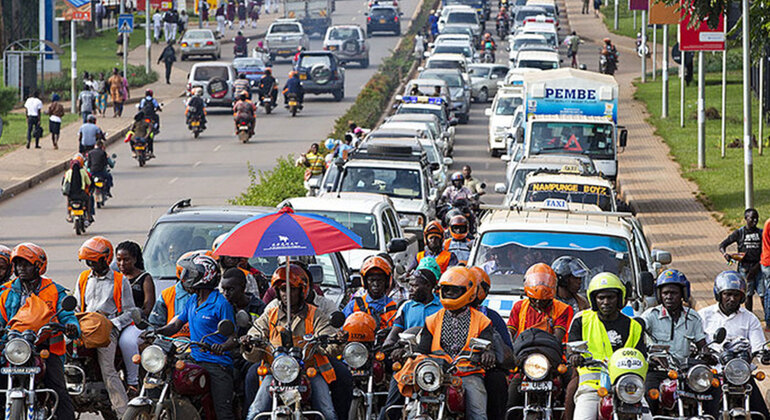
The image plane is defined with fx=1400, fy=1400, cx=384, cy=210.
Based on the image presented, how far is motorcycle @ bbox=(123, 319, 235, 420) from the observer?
936 centimetres

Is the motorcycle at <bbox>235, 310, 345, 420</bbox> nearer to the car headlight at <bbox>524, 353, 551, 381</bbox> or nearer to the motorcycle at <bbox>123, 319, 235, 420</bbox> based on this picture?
the motorcycle at <bbox>123, 319, 235, 420</bbox>

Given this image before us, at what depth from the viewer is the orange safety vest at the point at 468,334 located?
925 cm

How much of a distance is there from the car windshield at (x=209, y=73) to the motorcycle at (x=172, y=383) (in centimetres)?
3604

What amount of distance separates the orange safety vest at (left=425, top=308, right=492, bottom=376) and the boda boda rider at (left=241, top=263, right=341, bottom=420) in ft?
2.52

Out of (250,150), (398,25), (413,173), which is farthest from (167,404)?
(398,25)

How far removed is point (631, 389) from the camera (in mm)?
8609

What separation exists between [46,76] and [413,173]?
3217cm

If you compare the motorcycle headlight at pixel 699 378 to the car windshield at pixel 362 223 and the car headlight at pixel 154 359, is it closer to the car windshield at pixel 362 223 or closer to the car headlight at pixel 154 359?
the car headlight at pixel 154 359

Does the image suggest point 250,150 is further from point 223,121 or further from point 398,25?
point 398,25

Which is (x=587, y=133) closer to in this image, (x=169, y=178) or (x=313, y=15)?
(x=169, y=178)

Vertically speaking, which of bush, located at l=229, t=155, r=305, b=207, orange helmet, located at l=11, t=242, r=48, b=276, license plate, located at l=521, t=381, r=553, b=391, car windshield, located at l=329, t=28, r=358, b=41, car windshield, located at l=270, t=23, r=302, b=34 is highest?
car windshield, located at l=270, t=23, r=302, b=34

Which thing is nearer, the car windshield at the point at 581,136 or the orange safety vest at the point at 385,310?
the orange safety vest at the point at 385,310

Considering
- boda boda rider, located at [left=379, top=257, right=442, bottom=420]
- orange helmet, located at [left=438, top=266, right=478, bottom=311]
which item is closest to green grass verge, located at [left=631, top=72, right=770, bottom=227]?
boda boda rider, located at [left=379, top=257, right=442, bottom=420]

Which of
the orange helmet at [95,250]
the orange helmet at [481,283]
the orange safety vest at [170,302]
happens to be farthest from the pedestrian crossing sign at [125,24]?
the orange helmet at [481,283]
